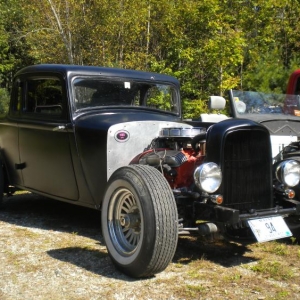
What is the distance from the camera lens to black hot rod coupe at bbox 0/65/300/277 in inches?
152

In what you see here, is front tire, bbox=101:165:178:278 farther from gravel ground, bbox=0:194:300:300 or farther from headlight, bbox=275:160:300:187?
headlight, bbox=275:160:300:187

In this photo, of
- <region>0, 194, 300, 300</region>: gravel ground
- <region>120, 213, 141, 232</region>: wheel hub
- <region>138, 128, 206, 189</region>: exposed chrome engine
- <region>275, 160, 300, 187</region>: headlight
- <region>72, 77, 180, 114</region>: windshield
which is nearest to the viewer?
<region>0, 194, 300, 300</region>: gravel ground

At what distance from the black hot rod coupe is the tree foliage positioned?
6995 millimetres

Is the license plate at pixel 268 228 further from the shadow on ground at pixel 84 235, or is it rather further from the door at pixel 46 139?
the door at pixel 46 139

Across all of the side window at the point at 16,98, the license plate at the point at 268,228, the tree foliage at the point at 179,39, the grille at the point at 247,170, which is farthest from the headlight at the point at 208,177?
the tree foliage at the point at 179,39

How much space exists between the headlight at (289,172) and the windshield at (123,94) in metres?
1.90

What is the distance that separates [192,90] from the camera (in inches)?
509

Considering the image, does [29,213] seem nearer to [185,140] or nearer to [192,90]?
[185,140]

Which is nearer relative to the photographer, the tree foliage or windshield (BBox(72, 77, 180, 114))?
windshield (BBox(72, 77, 180, 114))

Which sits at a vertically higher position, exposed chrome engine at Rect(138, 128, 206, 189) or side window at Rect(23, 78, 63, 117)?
side window at Rect(23, 78, 63, 117)

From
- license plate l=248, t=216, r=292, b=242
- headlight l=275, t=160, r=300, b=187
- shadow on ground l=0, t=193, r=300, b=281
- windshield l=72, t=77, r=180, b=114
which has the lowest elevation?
shadow on ground l=0, t=193, r=300, b=281

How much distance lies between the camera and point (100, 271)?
13.2 ft

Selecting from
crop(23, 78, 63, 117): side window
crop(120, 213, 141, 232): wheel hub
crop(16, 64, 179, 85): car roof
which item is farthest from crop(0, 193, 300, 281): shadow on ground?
crop(16, 64, 179, 85): car roof

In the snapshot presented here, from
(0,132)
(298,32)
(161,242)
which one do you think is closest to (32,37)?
(298,32)
